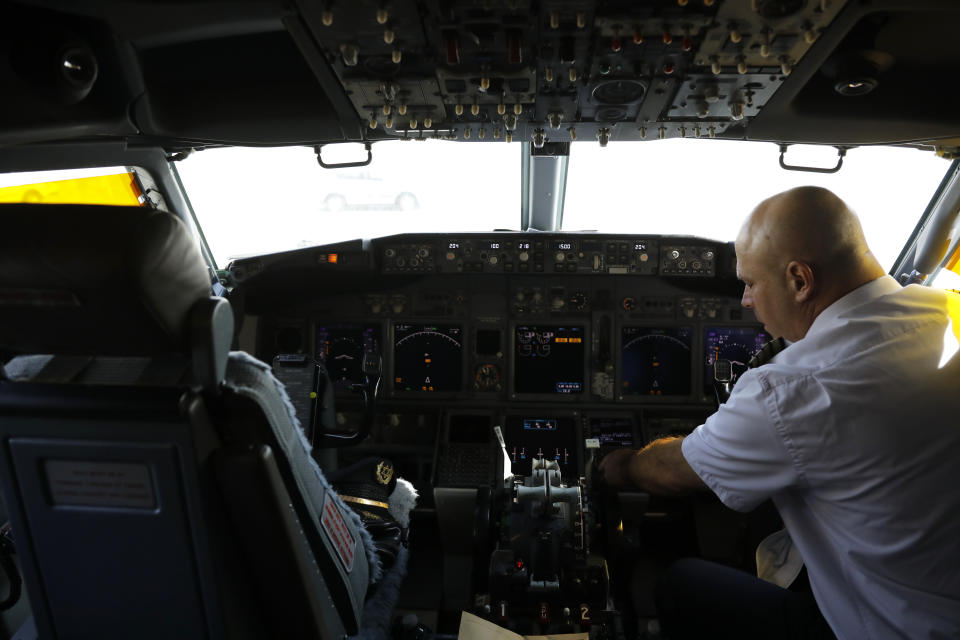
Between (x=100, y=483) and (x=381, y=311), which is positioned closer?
(x=100, y=483)

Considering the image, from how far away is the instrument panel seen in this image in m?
3.13

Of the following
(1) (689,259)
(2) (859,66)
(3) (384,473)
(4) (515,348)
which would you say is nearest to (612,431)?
(4) (515,348)

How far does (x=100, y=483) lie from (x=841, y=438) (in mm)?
1359

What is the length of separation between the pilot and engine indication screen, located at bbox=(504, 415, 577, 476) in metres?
1.49

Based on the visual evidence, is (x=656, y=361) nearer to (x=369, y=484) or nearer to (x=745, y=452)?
(x=369, y=484)

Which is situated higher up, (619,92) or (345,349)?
(619,92)


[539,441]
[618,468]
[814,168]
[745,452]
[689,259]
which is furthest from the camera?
[539,441]

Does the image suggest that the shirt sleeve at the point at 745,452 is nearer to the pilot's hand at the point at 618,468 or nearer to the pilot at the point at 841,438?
the pilot at the point at 841,438

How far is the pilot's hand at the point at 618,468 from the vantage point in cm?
176

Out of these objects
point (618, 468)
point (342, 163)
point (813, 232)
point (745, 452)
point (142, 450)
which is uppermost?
point (342, 163)

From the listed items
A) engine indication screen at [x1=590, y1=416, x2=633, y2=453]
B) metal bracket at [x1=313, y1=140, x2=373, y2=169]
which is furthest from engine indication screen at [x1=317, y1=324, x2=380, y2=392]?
engine indication screen at [x1=590, y1=416, x2=633, y2=453]

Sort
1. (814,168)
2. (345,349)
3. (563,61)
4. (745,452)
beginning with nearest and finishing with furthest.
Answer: (745,452) < (563,61) < (814,168) < (345,349)

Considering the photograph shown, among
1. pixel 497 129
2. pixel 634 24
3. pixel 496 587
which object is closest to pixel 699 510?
pixel 496 587

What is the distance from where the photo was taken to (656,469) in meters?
1.65
